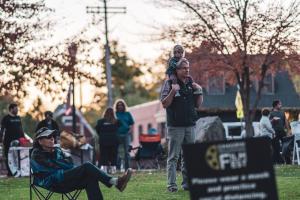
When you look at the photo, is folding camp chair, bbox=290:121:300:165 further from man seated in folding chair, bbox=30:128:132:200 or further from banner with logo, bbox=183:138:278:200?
banner with logo, bbox=183:138:278:200

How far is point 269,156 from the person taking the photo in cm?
661

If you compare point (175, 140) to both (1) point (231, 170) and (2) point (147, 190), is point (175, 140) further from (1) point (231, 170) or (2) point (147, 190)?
(1) point (231, 170)

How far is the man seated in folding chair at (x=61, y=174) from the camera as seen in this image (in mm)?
10531

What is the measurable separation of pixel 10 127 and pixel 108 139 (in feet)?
7.85

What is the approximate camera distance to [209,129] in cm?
2647

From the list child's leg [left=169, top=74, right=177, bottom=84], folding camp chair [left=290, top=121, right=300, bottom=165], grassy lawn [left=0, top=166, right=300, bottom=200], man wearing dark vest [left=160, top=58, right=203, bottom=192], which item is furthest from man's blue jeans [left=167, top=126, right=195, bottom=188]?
folding camp chair [left=290, top=121, right=300, bottom=165]

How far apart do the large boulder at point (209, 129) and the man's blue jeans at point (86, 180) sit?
15.0 metres

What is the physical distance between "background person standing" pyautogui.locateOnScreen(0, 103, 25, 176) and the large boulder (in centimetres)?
595

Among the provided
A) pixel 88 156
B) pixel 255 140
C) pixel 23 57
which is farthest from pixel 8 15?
pixel 255 140

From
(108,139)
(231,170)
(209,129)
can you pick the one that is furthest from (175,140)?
(209,129)

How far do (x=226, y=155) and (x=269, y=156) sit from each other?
321 mm

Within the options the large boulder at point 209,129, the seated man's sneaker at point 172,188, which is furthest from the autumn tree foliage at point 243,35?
the seated man's sneaker at point 172,188

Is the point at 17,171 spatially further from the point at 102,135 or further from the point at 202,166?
the point at 202,166

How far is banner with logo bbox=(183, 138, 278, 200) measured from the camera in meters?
6.50
